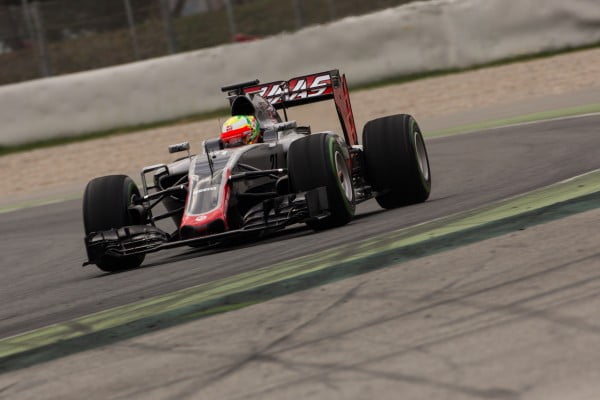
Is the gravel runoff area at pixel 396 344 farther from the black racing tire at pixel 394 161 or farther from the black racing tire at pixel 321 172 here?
the black racing tire at pixel 394 161

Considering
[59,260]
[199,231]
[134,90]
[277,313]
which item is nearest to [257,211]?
[199,231]

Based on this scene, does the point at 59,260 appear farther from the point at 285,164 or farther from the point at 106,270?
the point at 285,164

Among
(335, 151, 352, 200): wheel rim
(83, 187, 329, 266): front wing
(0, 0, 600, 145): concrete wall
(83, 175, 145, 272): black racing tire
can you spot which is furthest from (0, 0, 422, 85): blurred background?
(83, 187, 329, 266): front wing

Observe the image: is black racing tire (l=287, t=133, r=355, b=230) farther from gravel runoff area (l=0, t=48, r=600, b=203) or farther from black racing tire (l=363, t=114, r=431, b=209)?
gravel runoff area (l=0, t=48, r=600, b=203)

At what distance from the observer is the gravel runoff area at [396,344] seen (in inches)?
165

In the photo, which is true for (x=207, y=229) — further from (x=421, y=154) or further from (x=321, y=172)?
(x=421, y=154)

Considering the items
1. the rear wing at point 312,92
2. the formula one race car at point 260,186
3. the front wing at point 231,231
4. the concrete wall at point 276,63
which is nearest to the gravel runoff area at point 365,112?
the concrete wall at point 276,63

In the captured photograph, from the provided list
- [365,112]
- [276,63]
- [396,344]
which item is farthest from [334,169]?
[276,63]

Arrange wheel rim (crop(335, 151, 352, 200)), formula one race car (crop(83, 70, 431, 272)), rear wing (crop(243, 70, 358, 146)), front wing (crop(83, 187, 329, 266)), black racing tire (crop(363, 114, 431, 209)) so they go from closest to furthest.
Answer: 1. front wing (crop(83, 187, 329, 266))
2. formula one race car (crop(83, 70, 431, 272))
3. wheel rim (crop(335, 151, 352, 200))
4. black racing tire (crop(363, 114, 431, 209))
5. rear wing (crop(243, 70, 358, 146))

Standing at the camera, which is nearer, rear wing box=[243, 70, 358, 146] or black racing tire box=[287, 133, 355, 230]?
black racing tire box=[287, 133, 355, 230]

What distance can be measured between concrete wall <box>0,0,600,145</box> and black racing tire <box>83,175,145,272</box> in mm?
11434

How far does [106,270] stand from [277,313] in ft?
13.1

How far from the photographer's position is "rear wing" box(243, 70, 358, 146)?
1092 centimetres

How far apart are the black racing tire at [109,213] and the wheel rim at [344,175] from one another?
175cm
